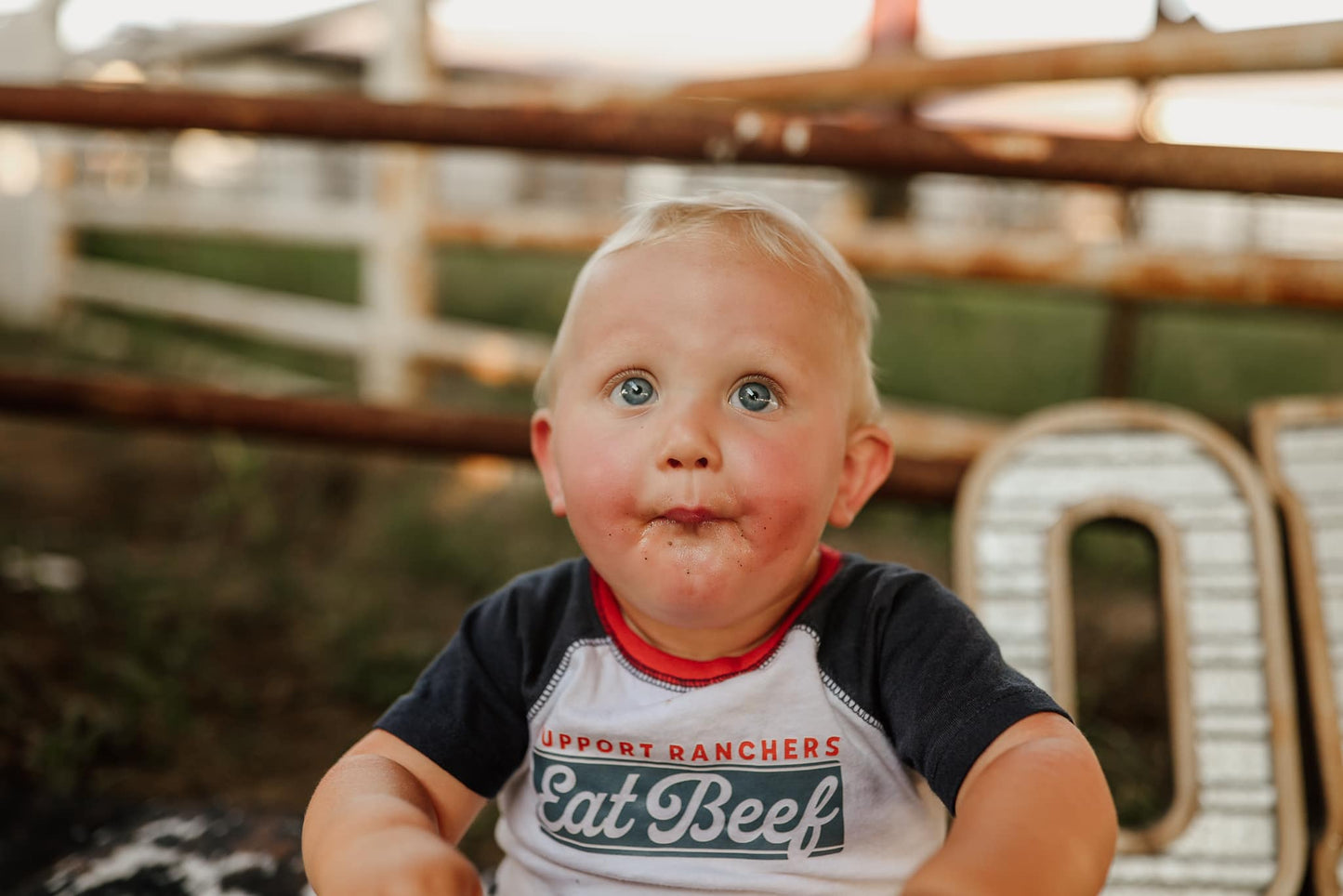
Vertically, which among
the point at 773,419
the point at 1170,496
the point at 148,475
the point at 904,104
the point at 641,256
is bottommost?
the point at 148,475

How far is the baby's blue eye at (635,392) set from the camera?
0.96 meters

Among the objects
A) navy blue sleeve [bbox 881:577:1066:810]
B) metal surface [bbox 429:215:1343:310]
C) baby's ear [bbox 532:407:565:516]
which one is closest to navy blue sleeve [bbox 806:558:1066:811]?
navy blue sleeve [bbox 881:577:1066:810]

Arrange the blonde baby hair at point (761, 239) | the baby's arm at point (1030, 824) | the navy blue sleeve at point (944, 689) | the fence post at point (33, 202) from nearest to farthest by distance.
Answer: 1. the baby's arm at point (1030, 824)
2. the navy blue sleeve at point (944, 689)
3. the blonde baby hair at point (761, 239)
4. the fence post at point (33, 202)

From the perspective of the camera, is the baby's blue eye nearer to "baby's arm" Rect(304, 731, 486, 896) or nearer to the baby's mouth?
the baby's mouth

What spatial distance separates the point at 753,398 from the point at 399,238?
2.55 m

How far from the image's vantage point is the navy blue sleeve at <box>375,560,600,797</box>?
1027 millimetres

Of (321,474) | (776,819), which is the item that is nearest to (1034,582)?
(776,819)

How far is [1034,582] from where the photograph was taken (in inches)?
57.7

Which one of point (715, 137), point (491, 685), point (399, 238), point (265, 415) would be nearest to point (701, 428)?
point (491, 685)

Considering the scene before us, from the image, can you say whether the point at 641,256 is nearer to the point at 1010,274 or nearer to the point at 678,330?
the point at 678,330

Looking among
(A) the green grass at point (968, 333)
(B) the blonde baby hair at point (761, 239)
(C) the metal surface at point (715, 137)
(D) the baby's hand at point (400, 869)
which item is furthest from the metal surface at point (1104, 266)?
(D) the baby's hand at point (400, 869)

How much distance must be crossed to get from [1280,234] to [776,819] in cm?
721

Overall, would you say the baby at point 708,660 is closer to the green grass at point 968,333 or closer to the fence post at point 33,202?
the green grass at point 968,333

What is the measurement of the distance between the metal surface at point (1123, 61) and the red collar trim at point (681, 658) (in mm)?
1358
